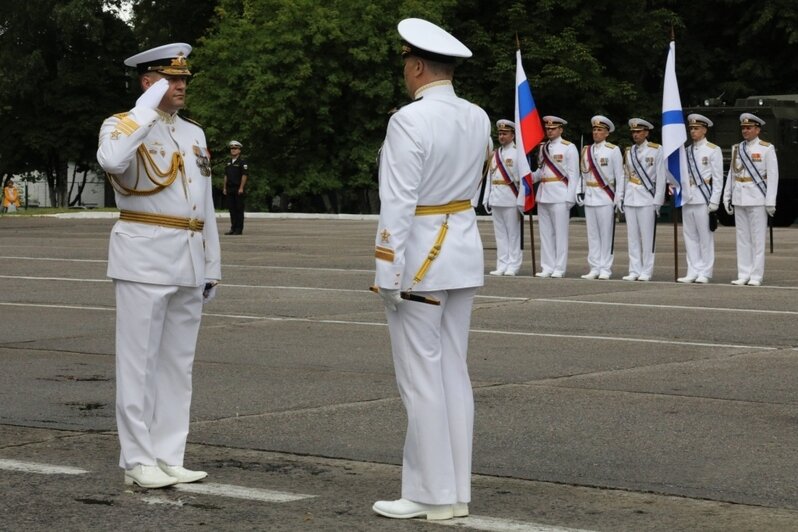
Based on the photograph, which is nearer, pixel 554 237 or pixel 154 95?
pixel 154 95

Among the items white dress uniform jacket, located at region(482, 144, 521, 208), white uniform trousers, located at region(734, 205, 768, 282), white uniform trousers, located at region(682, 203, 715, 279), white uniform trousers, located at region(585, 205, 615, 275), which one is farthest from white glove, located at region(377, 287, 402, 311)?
white dress uniform jacket, located at region(482, 144, 521, 208)

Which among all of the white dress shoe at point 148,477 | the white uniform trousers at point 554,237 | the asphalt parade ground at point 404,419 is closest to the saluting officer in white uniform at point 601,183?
the white uniform trousers at point 554,237

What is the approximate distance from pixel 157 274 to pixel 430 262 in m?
1.42

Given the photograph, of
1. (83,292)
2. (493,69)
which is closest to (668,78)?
(83,292)

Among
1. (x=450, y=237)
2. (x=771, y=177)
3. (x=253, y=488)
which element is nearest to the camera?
(x=450, y=237)

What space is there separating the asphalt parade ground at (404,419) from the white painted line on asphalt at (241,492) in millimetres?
19

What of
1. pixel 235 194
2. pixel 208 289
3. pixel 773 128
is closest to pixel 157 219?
pixel 208 289

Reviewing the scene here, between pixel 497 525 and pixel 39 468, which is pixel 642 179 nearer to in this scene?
pixel 39 468

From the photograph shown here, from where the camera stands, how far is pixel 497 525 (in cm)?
642

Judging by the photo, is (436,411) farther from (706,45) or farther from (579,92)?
(706,45)

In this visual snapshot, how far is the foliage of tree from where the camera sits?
208 feet

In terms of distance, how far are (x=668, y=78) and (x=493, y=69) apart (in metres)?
32.9

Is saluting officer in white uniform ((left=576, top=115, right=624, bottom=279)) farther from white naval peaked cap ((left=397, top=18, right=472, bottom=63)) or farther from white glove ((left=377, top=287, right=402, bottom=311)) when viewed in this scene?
white glove ((left=377, top=287, right=402, bottom=311))

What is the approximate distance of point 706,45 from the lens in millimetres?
57125
